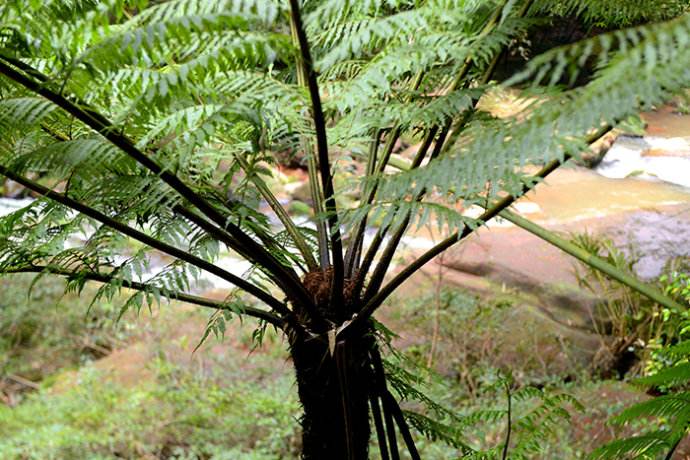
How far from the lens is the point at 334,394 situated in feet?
3.76

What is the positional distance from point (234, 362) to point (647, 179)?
380cm

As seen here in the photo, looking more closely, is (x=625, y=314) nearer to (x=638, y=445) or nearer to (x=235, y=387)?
(x=235, y=387)

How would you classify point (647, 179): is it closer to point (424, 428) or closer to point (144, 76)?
point (424, 428)

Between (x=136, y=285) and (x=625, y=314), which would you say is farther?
(x=625, y=314)

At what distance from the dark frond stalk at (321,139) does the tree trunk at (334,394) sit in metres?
0.10

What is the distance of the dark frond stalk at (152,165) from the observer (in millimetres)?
853

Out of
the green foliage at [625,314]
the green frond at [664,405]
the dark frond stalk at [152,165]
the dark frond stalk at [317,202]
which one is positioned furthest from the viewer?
the green foliage at [625,314]

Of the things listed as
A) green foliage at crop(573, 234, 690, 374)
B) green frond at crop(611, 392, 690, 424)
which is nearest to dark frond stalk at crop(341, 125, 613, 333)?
green frond at crop(611, 392, 690, 424)

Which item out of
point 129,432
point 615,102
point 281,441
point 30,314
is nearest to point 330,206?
point 615,102

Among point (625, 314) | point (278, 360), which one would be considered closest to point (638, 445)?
point (625, 314)

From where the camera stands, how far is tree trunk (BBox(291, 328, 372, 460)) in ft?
3.65

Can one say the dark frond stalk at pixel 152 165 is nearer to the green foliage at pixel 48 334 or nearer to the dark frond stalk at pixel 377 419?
the dark frond stalk at pixel 377 419

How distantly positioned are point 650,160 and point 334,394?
214 inches

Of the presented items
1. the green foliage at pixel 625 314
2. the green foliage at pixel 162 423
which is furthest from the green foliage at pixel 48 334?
the green foliage at pixel 625 314
